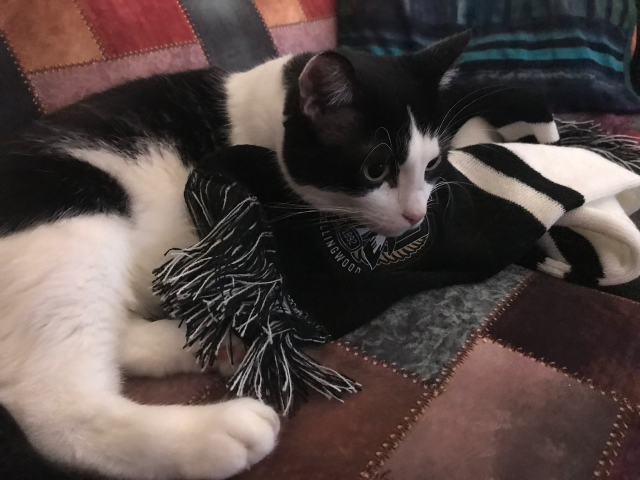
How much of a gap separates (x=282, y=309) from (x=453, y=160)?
56 cm

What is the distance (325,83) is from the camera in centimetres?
79

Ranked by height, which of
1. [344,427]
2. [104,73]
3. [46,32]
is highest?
[46,32]

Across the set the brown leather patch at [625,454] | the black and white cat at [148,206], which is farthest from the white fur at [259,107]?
the brown leather patch at [625,454]

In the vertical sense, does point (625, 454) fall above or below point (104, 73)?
below

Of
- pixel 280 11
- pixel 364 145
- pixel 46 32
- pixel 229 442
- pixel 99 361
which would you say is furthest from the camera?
pixel 280 11

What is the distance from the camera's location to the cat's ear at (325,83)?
2.45 feet

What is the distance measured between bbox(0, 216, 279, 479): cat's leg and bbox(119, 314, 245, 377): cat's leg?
3 centimetres

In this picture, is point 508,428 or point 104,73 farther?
point 104,73

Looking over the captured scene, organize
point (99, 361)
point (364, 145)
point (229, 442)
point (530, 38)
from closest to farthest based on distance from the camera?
point (229, 442) → point (99, 361) → point (364, 145) → point (530, 38)

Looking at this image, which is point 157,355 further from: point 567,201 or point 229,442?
point 567,201

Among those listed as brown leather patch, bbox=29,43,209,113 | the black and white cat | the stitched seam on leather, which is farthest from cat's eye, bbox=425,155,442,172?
brown leather patch, bbox=29,43,209,113

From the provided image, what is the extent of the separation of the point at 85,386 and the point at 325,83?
59 cm

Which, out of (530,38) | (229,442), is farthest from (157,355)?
(530,38)

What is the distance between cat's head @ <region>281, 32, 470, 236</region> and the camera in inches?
32.5
